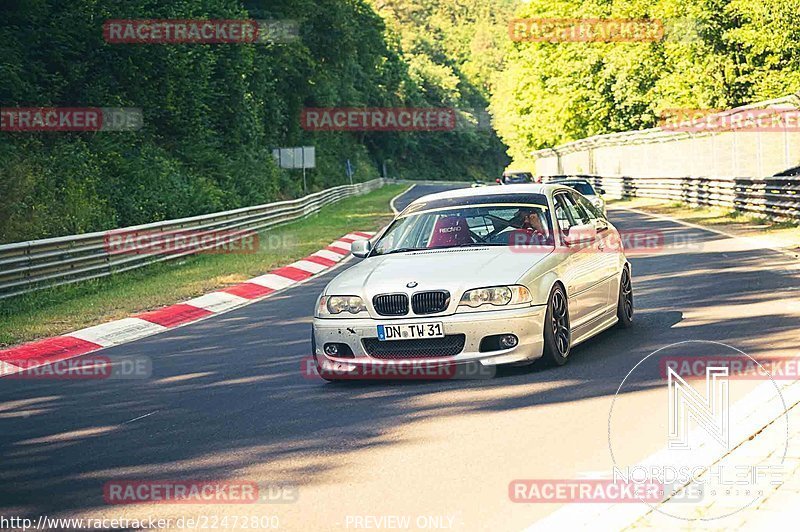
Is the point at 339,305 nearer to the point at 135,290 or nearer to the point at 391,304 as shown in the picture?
the point at 391,304

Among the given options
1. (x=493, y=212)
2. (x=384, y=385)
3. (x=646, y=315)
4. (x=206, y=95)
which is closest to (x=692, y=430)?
(x=384, y=385)

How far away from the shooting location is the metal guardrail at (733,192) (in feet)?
87.0

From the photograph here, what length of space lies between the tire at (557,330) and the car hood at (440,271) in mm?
340

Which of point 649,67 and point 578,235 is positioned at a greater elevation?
point 649,67

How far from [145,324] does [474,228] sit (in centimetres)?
673

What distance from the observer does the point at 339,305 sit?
954 centimetres

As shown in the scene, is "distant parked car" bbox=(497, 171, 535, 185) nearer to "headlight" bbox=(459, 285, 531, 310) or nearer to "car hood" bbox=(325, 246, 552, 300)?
"car hood" bbox=(325, 246, 552, 300)

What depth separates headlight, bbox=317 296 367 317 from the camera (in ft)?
30.8

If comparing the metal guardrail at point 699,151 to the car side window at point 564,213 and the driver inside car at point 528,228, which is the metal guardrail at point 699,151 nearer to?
the car side window at point 564,213

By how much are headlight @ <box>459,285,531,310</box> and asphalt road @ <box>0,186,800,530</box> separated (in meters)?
0.63

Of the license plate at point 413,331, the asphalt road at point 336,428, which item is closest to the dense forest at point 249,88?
the asphalt road at point 336,428

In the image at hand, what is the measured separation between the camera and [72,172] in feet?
93.9

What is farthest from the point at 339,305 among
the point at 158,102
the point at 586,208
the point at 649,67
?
the point at 649,67

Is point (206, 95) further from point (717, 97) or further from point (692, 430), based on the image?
point (692, 430)
